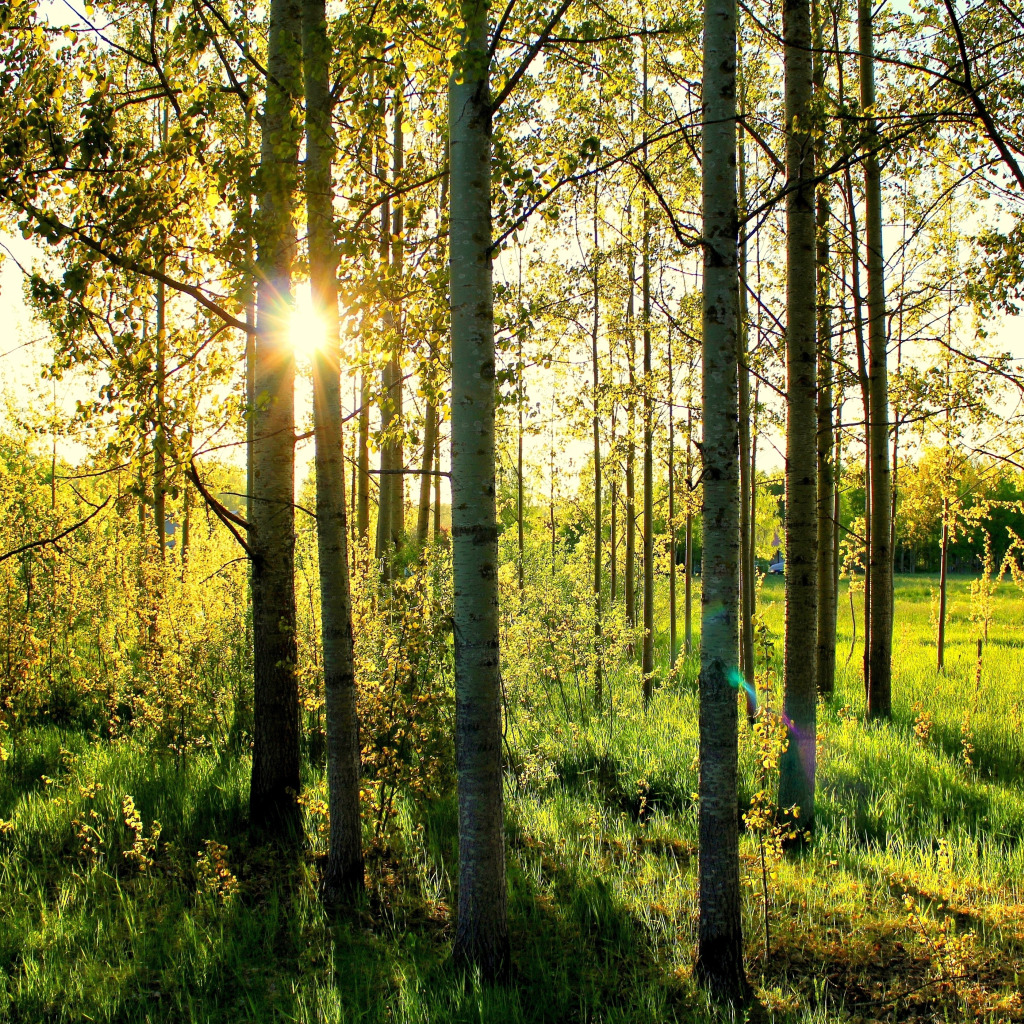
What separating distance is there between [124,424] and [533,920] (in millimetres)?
3513

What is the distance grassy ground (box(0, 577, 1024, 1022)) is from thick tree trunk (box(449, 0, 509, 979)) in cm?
40

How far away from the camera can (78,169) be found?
335cm

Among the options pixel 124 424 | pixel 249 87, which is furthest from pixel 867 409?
pixel 124 424

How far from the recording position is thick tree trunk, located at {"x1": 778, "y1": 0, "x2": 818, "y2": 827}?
16.4 ft

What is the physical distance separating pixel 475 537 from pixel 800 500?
273cm

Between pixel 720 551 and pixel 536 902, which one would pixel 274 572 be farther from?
pixel 720 551

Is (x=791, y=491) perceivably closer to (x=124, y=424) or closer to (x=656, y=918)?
(x=656, y=918)

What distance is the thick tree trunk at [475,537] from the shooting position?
11.0 ft

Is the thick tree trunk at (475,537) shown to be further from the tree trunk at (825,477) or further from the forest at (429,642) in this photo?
the tree trunk at (825,477)

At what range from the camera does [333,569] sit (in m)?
4.21

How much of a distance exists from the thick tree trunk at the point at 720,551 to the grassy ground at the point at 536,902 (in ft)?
1.08

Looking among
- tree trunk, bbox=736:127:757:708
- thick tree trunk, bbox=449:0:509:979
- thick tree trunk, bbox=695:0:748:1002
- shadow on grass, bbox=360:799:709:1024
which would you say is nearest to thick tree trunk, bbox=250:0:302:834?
shadow on grass, bbox=360:799:709:1024

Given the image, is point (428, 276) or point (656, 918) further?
point (428, 276)

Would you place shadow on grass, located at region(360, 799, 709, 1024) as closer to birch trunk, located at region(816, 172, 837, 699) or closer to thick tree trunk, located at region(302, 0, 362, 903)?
thick tree trunk, located at region(302, 0, 362, 903)
